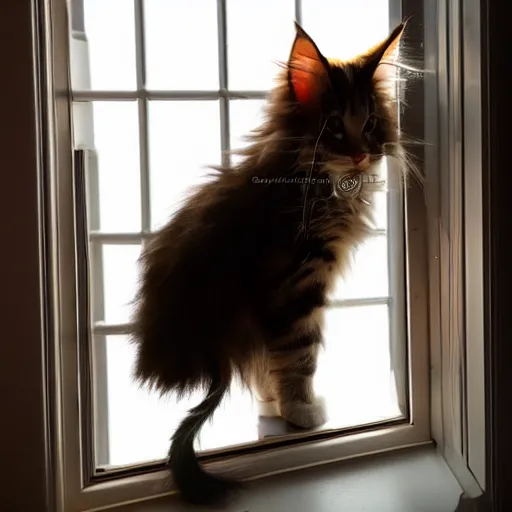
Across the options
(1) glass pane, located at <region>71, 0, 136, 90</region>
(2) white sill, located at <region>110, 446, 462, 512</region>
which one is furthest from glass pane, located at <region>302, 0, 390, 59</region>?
(2) white sill, located at <region>110, 446, 462, 512</region>

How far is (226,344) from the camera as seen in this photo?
848 millimetres

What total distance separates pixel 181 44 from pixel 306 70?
0.19m

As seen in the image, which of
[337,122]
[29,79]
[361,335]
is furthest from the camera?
[361,335]

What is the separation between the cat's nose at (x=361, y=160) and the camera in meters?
0.85

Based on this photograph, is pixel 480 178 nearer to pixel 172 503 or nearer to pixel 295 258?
pixel 295 258

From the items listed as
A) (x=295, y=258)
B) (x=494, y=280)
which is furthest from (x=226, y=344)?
(x=494, y=280)

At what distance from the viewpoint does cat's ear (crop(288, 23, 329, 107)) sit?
0.81 metres

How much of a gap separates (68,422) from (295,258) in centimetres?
41

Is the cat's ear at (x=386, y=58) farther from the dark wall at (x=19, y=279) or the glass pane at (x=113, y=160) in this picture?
the dark wall at (x=19, y=279)

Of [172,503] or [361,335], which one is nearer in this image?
[172,503]

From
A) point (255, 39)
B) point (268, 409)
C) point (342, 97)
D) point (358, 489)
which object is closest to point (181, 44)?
point (255, 39)

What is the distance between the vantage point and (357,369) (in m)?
0.99

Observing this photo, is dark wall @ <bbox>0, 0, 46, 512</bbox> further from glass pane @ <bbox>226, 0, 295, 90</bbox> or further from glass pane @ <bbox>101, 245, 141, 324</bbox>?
glass pane @ <bbox>226, 0, 295, 90</bbox>

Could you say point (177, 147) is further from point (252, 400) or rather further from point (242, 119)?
point (252, 400)
